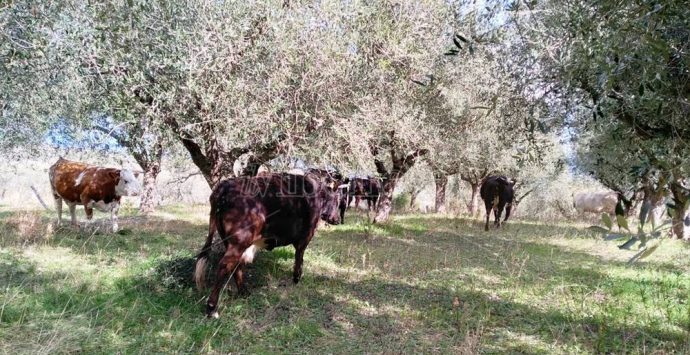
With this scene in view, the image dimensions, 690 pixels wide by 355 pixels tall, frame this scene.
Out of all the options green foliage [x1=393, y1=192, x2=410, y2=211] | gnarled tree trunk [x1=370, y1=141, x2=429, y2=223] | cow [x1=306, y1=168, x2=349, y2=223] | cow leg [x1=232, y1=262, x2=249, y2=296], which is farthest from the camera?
green foliage [x1=393, y1=192, x2=410, y2=211]

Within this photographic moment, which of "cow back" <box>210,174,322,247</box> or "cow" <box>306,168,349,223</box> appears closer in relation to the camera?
"cow back" <box>210,174,322,247</box>

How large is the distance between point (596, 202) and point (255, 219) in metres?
27.4

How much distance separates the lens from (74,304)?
495cm

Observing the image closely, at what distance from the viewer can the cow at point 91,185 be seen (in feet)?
32.6

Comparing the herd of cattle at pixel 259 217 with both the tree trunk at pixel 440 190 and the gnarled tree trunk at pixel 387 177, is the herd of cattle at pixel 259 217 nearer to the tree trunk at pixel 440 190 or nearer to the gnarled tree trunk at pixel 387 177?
the gnarled tree trunk at pixel 387 177

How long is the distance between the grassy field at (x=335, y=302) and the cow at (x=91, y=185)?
3.47 ft

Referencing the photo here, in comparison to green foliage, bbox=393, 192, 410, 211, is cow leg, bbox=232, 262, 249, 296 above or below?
below

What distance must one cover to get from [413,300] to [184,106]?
12.9ft

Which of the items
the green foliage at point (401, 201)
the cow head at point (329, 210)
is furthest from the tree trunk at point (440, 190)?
the cow head at point (329, 210)

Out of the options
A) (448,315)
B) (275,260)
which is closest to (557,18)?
(448,315)

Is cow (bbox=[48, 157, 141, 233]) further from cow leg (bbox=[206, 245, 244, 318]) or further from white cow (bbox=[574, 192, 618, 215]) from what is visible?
white cow (bbox=[574, 192, 618, 215])

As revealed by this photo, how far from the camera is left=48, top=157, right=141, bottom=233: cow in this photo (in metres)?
9.95

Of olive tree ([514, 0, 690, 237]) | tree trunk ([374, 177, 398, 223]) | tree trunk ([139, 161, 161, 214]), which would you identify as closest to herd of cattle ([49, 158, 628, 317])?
olive tree ([514, 0, 690, 237])

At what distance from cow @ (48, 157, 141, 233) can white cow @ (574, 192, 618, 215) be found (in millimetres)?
25340
